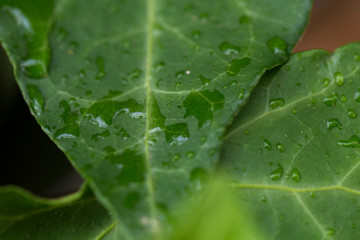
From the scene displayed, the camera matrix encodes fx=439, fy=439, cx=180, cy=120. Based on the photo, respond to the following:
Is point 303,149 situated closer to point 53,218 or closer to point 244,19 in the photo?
point 244,19

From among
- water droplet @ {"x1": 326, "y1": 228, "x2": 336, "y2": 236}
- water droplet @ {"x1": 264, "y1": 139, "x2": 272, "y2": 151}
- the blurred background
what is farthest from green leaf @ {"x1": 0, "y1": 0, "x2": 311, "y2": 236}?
the blurred background

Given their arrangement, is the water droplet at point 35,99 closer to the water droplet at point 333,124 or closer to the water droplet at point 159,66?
the water droplet at point 159,66

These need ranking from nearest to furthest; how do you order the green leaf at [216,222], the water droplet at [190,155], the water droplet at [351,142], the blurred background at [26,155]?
the green leaf at [216,222], the water droplet at [190,155], the water droplet at [351,142], the blurred background at [26,155]

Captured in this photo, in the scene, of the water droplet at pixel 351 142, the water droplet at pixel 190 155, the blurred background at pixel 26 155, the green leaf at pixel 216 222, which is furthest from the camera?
the blurred background at pixel 26 155

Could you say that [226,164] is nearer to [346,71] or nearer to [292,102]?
[292,102]

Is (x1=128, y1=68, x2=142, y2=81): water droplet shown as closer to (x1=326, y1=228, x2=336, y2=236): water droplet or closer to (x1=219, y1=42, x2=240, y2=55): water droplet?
(x1=219, y1=42, x2=240, y2=55): water droplet

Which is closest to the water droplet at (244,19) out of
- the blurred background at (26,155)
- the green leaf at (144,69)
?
the green leaf at (144,69)

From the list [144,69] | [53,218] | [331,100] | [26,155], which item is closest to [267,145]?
[331,100]
